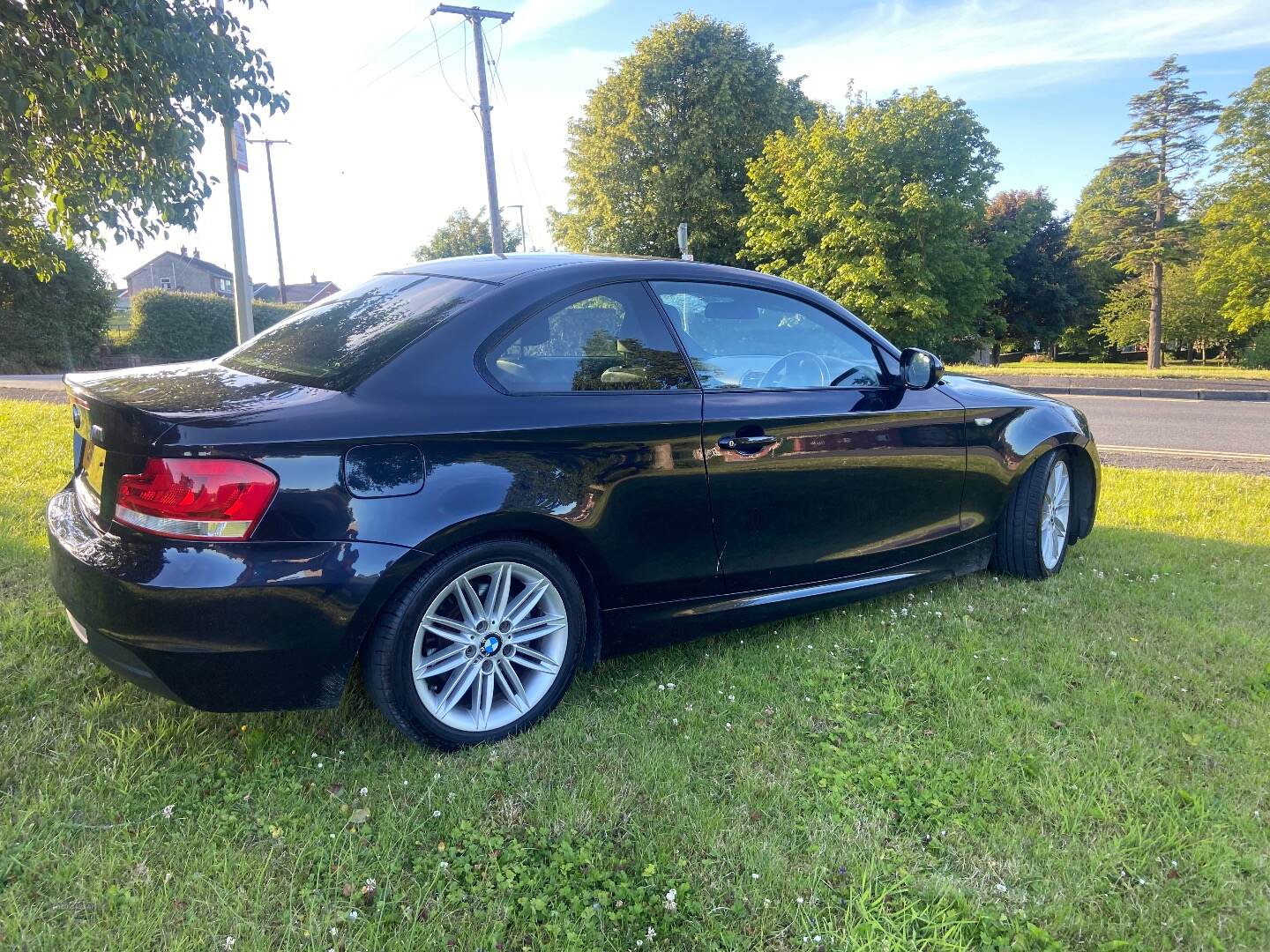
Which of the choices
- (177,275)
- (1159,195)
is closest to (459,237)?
(177,275)

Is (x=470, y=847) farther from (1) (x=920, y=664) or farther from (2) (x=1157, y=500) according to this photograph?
(2) (x=1157, y=500)

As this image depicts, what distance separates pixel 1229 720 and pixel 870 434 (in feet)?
5.10

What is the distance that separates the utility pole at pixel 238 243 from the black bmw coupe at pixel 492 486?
7051mm

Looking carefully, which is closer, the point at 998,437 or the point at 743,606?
the point at 743,606

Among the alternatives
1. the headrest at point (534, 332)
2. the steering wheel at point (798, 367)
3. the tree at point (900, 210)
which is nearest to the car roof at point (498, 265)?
the headrest at point (534, 332)

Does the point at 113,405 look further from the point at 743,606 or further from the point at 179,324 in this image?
the point at 179,324

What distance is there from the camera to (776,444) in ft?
9.64

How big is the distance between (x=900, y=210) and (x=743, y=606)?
60.1 feet

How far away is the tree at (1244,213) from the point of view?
947 inches

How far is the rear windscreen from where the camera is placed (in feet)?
7.92

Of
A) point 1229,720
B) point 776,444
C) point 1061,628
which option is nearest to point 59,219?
point 776,444

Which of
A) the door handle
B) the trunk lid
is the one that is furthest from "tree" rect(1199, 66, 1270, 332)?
the trunk lid

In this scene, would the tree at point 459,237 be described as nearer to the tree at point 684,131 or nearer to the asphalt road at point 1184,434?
the tree at point 684,131

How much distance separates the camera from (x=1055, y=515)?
416cm
